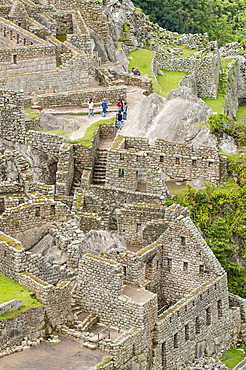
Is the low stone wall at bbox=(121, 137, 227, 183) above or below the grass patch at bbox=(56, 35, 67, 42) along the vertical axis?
Answer: below

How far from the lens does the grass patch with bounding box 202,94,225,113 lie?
262 ft

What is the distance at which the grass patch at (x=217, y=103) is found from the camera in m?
79.9

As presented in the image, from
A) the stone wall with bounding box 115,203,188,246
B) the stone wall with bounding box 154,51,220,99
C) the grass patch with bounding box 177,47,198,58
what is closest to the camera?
the stone wall with bounding box 115,203,188,246

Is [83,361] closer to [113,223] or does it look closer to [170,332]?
[170,332]

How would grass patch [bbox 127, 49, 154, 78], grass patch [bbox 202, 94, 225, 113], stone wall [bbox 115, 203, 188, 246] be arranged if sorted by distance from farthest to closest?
grass patch [bbox 127, 49, 154, 78], grass patch [bbox 202, 94, 225, 113], stone wall [bbox 115, 203, 188, 246]

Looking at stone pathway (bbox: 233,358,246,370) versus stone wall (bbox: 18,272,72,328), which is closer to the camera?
stone wall (bbox: 18,272,72,328)

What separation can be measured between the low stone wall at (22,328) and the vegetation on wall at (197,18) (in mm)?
58951

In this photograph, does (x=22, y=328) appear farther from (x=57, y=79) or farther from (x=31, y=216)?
(x=57, y=79)

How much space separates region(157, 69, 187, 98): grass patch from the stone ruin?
20.2ft

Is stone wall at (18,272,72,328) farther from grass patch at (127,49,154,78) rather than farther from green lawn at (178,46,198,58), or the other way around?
green lawn at (178,46,198,58)

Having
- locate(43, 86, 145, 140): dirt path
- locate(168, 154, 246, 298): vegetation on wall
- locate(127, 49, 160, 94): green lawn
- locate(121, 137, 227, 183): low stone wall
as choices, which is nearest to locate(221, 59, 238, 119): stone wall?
locate(127, 49, 160, 94): green lawn

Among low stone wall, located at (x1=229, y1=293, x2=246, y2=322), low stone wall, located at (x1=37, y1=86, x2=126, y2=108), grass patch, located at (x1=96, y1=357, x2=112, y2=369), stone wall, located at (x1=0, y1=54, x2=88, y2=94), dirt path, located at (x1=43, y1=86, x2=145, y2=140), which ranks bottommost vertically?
low stone wall, located at (x1=229, y1=293, x2=246, y2=322)

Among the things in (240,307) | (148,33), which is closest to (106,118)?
(240,307)

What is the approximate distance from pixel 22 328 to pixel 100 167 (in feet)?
51.2
